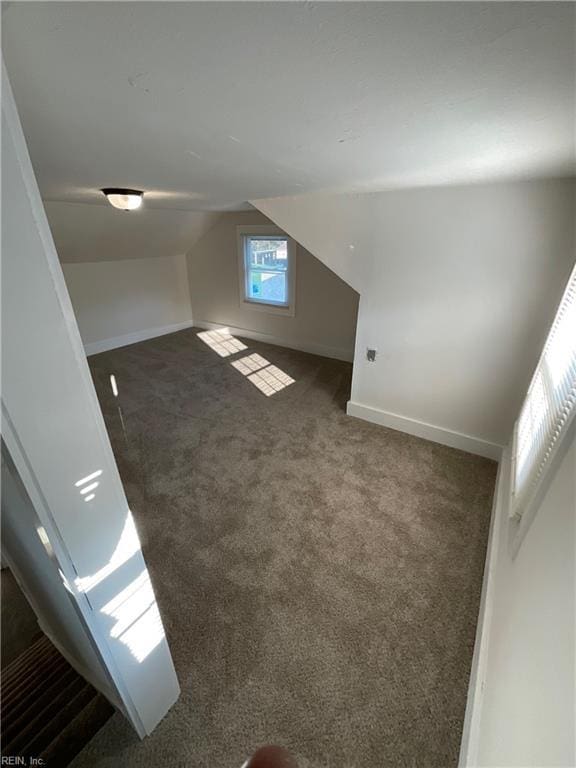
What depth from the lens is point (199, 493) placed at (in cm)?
213

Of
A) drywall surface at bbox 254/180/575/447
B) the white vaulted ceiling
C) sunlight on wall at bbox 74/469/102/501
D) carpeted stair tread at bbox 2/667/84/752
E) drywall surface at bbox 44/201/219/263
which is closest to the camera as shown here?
the white vaulted ceiling

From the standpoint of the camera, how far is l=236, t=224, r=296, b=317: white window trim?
4.07 metres

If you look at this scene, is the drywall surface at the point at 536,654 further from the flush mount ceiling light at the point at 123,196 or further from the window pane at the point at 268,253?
the window pane at the point at 268,253

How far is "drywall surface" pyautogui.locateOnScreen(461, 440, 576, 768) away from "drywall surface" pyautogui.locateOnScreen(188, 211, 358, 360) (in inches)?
127

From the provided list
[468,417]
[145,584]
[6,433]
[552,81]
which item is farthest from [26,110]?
[468,417]

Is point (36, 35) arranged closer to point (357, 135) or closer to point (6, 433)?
point (6, 433)

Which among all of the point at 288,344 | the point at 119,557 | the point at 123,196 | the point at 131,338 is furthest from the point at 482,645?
the point at 131,338

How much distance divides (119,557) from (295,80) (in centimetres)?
117

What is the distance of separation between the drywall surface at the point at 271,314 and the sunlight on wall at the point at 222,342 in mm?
190

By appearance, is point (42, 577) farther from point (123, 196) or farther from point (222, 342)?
point (222, 342)

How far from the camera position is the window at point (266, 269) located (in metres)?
4.18

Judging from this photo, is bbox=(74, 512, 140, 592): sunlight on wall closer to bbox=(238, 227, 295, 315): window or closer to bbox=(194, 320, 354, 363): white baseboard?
bbox=(194, 320, 354, 363): white baseboard

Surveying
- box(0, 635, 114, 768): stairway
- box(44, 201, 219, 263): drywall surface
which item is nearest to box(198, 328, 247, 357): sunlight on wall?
box(44, 201, 219, 263): drywall surface

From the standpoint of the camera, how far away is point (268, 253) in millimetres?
4379
